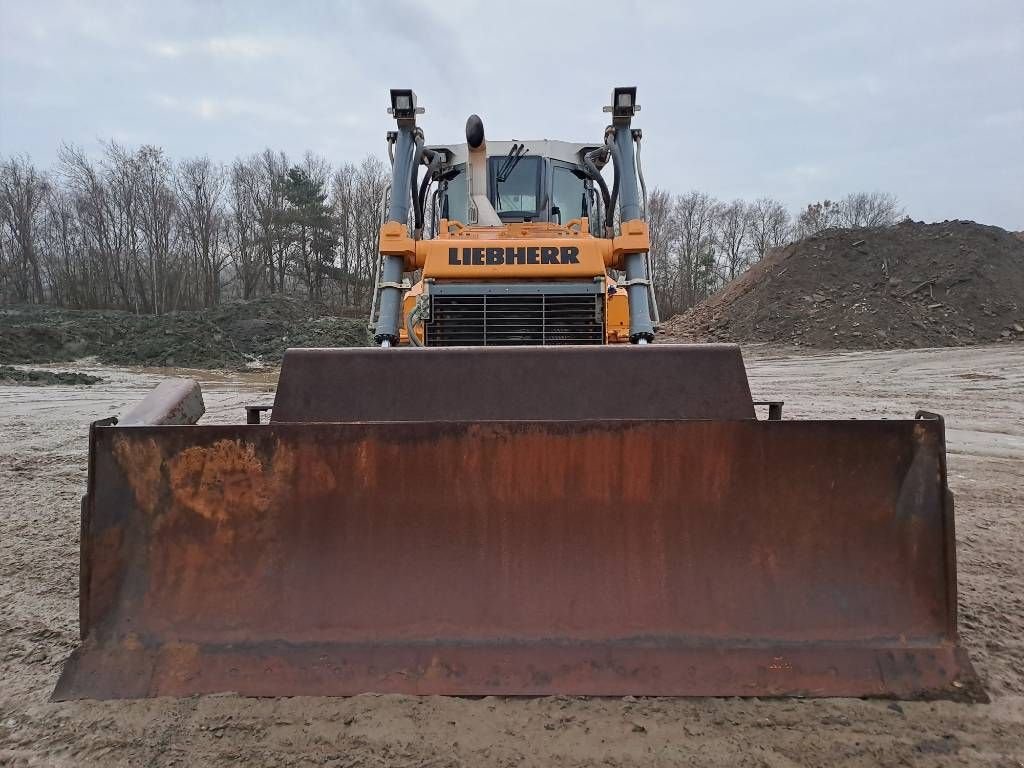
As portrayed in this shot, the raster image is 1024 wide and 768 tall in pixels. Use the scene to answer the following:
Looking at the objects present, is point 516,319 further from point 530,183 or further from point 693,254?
point 693,254

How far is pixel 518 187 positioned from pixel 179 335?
772 inches

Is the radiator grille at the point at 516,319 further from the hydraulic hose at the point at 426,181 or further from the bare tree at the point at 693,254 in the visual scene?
the bare tree at the point at 693,254

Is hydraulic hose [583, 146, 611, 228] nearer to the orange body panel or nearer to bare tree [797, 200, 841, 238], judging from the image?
the orange body panel

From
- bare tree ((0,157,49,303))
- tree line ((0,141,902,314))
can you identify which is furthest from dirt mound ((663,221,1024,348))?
bare tree ((0,157,49,303))

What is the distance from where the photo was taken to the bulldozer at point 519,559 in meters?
1.95

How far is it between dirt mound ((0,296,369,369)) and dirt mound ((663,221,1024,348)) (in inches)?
596

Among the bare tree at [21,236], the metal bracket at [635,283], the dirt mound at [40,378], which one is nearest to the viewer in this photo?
the metal bracket at [635,283]

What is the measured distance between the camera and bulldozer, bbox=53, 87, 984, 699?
1949mm

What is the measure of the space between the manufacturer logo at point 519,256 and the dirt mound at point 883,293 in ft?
62.0

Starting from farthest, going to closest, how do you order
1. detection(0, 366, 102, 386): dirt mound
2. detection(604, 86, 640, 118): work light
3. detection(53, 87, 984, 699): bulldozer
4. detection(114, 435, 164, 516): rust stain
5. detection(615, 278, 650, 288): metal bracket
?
detection(0, 366, 102, 386): dirt mound, detection(604, 86, 640, 118): work light, detection(615, 278, 650, 288): metal bracket, detection(114, 435, 164, 516): rust stain, detection(53, 87, 984, 699): bulldozer

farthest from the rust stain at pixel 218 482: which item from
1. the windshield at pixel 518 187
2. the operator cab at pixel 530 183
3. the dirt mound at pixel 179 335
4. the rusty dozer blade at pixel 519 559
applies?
the dirt mound at pixel 179 335

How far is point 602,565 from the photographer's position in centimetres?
211

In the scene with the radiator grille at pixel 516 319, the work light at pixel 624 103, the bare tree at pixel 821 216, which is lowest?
the radiator grille at pixel 516 319

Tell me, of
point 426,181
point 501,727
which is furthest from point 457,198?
point 501,727
